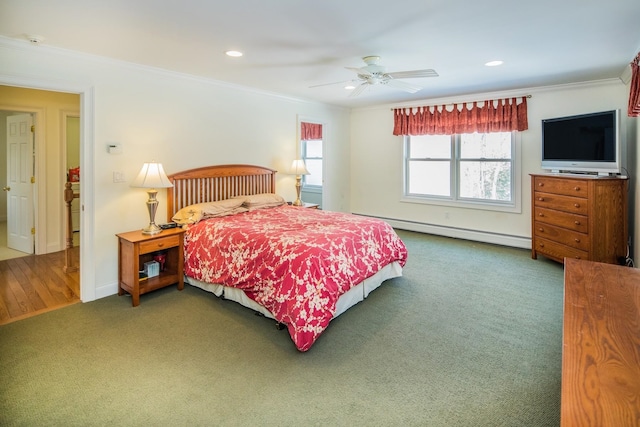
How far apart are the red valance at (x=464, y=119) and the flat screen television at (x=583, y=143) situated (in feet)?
1.83

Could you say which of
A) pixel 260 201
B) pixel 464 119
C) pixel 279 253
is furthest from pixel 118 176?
pixel 464 119

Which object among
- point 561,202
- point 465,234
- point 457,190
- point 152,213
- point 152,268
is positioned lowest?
point 152,268

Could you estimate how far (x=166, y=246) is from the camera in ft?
12.2

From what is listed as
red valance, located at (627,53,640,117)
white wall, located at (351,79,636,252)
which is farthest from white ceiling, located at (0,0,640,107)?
white wall, located at (351,79,636,252)

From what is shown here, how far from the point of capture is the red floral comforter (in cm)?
277

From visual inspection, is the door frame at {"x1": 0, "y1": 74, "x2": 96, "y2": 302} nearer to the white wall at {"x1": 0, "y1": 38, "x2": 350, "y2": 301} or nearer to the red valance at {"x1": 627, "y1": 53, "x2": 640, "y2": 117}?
the white wall at {"x1": 0, "y1": 38, "x2": 350, "y2": 301}

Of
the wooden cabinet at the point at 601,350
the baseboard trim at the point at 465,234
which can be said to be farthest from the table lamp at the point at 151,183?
the baseboard trim at the point at 465,234

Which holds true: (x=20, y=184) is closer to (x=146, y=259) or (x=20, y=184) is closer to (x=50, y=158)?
(x=50, y=158)

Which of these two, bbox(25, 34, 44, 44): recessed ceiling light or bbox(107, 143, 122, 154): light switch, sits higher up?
bbox(25, 34, 44, 44): recessed ceiling light

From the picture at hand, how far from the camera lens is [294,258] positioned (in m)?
2.90

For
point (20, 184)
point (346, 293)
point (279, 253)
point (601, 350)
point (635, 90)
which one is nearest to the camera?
point (601, 350)

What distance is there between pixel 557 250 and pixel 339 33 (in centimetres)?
382

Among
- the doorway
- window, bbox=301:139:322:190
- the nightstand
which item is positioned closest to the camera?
the nightstand

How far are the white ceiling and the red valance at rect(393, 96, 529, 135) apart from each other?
107 cm
